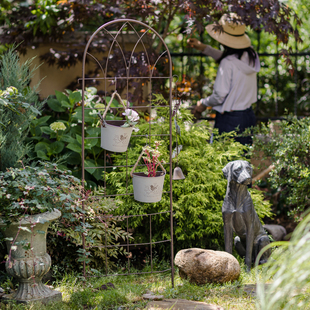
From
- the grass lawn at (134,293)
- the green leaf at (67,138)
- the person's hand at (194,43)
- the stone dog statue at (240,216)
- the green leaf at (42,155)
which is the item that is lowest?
the grass lawn at (134,293)

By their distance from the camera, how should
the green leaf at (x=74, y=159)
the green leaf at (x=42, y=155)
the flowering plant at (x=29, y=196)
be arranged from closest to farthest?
1. the flowering plant at (x=29, y=196)
2. the green leaf at (x=42, y=155)
3. the green leaf at (x=74, y=159)

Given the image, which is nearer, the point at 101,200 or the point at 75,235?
the point at 75,235

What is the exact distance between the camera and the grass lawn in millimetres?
3264

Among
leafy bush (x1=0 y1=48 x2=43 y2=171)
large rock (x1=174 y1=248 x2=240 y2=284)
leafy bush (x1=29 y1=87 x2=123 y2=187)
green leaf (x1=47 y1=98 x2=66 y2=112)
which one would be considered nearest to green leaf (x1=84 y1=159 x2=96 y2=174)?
leafy bush (x1=29 y1=87 x2=123 y2=187)

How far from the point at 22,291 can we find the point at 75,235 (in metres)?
0.64

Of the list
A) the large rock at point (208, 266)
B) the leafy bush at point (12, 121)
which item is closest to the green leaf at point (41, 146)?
the leafy bush at point (12, 121)

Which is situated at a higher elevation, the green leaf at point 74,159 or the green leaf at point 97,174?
the green leaf at point 74,159

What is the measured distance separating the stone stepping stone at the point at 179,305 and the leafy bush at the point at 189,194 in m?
1.00

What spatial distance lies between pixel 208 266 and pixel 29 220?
1.59 m

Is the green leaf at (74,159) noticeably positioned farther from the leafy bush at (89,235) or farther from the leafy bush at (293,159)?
the leafy bush at (293,159)

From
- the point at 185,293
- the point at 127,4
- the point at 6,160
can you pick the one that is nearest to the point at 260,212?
the point at 185,293

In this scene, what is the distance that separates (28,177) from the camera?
3268 millimetres

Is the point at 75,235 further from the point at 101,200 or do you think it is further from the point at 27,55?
the point at 27,55

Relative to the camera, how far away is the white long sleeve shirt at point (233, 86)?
5.31m
